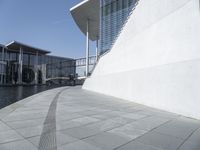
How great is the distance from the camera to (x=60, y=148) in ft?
11.1

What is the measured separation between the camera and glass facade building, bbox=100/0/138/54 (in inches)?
766

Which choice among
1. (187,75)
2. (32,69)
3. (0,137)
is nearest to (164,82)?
(187,75)

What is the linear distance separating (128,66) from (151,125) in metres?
7.01

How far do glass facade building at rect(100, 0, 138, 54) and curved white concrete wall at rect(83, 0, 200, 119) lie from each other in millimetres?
6830

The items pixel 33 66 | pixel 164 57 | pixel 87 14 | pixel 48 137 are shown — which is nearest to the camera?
pixel 48 137

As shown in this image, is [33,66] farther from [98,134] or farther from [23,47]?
[98,134]

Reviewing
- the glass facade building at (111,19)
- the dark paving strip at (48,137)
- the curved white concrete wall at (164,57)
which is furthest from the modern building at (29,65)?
the dark paving strip at (48,137)

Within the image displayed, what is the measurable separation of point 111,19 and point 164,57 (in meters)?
15.1

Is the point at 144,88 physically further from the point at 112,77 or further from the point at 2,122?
the point at 2,122

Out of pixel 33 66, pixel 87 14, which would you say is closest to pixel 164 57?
pixel 87 14

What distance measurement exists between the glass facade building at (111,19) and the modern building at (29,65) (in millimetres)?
38337

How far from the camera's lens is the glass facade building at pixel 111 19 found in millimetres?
19453

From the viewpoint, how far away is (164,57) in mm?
8328

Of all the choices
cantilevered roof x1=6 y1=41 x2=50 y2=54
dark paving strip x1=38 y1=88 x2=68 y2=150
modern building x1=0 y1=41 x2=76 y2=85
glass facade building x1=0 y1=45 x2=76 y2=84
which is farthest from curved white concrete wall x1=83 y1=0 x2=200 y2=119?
cantilevered roof x1=6 y1=41 x2=50 y2=54
